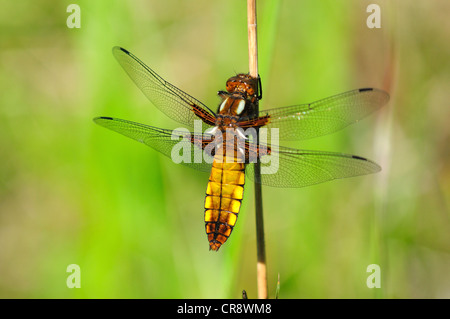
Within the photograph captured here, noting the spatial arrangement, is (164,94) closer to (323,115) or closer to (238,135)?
(238,135)

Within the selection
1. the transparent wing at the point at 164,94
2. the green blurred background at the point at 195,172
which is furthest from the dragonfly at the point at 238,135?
the green blurred background at the point at 195,172

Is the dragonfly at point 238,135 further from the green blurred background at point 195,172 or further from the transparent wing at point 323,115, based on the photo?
the green blurred background at point 195,172

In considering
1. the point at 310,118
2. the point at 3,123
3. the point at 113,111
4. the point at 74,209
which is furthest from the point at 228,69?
the point at 3,123

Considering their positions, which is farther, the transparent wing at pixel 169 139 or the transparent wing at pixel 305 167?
the transparent wing at pixel 169 139

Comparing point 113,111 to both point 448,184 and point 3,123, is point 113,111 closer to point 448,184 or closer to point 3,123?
point 3,123

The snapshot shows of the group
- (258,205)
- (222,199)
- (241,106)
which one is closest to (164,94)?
(241,106)

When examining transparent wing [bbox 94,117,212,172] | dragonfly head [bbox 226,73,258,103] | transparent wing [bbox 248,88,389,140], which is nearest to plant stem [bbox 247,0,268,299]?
dragonfly head [bbox 226,73,258,103]
